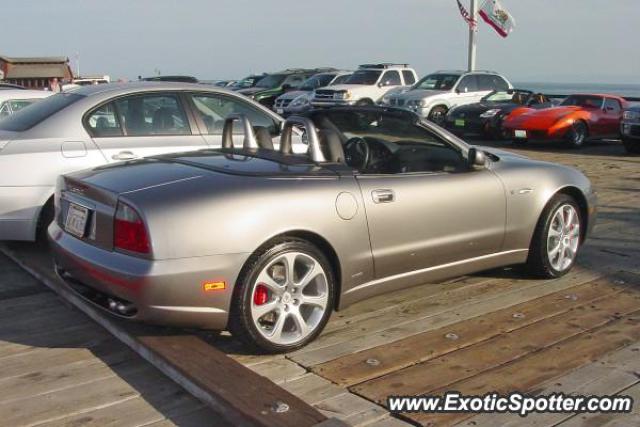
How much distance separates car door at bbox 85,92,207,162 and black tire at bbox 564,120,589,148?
1166cm

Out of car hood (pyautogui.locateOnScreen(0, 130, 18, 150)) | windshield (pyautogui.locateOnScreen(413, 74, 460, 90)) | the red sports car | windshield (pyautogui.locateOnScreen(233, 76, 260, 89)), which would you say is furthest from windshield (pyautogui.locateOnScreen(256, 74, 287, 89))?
car hood (pyautogui.locateOnScreen(0, 130, 18, 150))

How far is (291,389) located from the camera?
136 inches

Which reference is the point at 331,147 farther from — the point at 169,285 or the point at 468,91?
the point at 468,91

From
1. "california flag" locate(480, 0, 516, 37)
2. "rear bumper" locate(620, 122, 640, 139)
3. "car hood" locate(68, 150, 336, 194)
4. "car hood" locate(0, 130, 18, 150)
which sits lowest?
"rear bumper" locate(620, 122, 640, 139)

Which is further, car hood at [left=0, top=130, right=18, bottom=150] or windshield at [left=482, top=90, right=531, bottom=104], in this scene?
windshield at [left=482, top=90, right=531, bottom=104]

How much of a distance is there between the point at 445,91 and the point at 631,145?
→ 229 inches

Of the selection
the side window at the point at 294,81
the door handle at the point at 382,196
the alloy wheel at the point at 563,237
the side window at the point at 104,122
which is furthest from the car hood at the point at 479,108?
the door handle at the point at 382,196

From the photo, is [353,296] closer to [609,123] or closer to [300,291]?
[300,291]

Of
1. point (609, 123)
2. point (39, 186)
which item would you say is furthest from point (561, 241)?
point (609, 123)

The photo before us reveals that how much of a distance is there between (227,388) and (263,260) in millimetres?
735

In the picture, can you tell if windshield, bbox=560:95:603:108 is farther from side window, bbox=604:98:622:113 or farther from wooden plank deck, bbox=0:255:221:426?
wooden plank deck, bbox=0:255:221:426

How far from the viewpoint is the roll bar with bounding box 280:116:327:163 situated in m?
4.38

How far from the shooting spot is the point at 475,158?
16.0 feet

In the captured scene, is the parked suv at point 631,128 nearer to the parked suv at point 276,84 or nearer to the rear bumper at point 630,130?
the rear bumper at point 630,130
